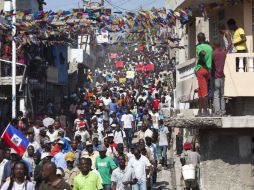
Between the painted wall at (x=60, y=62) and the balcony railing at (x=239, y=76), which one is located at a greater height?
the painted wall at (x=60, y=62)

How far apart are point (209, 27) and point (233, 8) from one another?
1.68 meters

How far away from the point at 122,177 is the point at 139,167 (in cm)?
81

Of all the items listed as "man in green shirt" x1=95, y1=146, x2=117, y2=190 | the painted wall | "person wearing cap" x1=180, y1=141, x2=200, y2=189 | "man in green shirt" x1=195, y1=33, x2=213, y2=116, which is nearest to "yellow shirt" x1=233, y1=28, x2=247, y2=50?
"man in green shirt" x1=195, y1=33, x2=213, y2=116

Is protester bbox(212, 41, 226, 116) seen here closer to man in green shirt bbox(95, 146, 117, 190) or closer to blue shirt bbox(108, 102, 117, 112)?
man in green shirt bbox(95, 146, 117, 190)

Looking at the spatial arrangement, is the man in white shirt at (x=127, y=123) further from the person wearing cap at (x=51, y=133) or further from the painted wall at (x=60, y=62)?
the painted wall at (x=60, y=62)

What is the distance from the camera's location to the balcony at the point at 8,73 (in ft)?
94.4

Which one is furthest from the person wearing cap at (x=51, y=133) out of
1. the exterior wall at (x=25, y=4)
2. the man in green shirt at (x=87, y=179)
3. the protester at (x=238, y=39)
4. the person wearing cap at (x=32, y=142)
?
the exterior wall at (x=25, y=4)

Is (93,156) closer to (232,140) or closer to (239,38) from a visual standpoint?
(232,140)

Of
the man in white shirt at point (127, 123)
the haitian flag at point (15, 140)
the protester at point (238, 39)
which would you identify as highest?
the protester at point (238, 39)

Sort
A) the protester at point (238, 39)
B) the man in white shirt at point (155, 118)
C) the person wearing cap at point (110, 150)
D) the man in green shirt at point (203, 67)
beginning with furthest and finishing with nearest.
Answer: the man in white shirt at point (155, 118), the person wearing cap at point (110, 150), the protester at point (238, 39), the man in green shirt at point (203, 67)

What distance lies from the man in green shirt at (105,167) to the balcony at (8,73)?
1471 centimetres

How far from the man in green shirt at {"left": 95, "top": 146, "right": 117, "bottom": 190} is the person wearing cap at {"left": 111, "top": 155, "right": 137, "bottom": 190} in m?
0.29

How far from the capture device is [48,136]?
1969 centimetres

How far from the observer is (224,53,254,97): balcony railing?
14.2m
